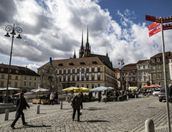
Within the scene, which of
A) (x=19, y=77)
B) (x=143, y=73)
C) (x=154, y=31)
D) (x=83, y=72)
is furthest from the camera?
(x=143, y=73)

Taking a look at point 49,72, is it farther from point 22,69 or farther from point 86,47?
point 86,47

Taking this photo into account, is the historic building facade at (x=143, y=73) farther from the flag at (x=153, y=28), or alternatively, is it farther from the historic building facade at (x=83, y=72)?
the flag at (x=153, y=28)

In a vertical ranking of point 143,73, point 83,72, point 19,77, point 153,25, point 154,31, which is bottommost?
point 154,31

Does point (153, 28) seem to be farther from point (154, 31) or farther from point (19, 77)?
point (19, 77)

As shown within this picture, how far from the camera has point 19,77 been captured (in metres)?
82.7

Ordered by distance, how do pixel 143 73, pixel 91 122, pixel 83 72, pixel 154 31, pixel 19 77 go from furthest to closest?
pixel 143 73
pixel 83 72
pixel 19 77
pixel 91 122
pixel 154 31

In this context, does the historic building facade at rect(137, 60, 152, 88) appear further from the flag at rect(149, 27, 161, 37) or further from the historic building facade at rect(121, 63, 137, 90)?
the flag at rect(149, 27, 161, 37)

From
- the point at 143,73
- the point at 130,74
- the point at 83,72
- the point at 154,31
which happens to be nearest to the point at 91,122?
the point at 154,31

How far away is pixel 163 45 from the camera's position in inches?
227

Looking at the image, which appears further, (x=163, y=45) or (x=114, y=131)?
(x=114, y=131)

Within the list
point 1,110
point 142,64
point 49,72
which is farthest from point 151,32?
point 142,64

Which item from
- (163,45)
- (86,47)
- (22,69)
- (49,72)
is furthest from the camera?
(86,47)

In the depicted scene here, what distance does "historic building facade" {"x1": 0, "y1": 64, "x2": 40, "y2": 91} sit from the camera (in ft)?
256

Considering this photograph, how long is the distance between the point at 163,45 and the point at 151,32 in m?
0.48
